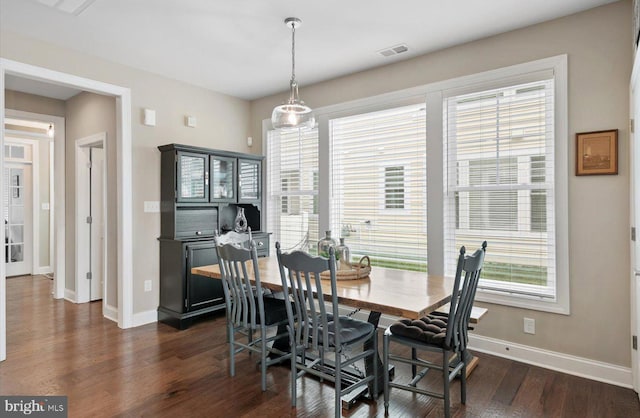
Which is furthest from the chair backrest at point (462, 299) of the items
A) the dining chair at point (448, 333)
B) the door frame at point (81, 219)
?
the door frame at point (81, 219)

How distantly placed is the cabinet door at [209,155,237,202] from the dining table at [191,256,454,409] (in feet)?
5.01

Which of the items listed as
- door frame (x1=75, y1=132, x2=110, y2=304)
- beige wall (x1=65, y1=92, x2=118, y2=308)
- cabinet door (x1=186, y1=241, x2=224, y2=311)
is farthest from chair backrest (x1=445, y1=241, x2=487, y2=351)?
door frame (x1=75, y1=132, x2=110, y2=304)

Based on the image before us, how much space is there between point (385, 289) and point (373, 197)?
1.79 meters

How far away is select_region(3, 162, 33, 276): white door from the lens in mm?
6562

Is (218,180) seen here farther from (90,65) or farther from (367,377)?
(367,377)

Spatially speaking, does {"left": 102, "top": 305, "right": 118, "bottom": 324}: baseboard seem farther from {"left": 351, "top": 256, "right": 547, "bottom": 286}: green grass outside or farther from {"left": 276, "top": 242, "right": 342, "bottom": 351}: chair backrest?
{"left": 351, "top": 256, "right": 547, "bottom": 286}: green grass outside

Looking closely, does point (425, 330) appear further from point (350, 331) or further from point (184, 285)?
point (184, 285)

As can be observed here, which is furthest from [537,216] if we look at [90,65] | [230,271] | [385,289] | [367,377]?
[90,65]

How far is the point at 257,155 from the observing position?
16.3 ft

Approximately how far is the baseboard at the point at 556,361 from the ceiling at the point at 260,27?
261 cm

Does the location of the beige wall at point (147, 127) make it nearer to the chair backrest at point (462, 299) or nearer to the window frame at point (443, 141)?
the window frame at point (443, 141)

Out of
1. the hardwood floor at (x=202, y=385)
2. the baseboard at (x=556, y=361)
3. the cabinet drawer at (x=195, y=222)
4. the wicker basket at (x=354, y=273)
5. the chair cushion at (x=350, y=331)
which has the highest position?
the cabinet drawer at (x=195, y=222)

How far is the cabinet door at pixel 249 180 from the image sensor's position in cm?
467

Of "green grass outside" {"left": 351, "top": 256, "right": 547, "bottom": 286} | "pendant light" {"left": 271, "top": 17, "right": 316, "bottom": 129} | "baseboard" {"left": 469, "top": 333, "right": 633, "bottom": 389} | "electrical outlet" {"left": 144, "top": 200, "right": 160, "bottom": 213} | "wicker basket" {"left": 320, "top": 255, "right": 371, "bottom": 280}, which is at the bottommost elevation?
"baseboard" {"left": 469, "top": 333, "right": 633, "bottom": 389}
